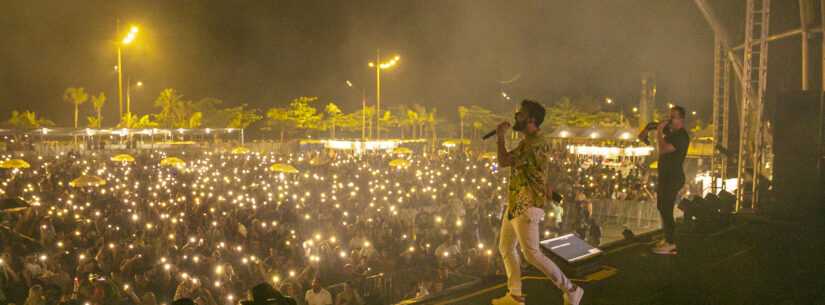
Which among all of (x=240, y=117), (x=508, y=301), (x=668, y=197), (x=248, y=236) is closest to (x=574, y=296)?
(x=508, y=301)

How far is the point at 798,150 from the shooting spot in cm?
685

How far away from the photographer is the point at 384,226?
10977mm

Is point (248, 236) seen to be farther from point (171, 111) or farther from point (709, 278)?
point (171, 111)

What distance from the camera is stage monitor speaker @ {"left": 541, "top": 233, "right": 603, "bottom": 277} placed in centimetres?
467

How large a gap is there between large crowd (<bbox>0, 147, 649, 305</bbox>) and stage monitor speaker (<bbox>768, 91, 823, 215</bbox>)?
3.63m

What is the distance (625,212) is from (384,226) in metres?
6.71

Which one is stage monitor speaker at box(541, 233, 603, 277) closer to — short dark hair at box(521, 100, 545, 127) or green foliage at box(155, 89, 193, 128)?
short dark hair at box(521, 100, 545, 127)

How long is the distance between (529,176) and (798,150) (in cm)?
491

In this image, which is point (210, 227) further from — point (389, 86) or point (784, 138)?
point (389, 86)

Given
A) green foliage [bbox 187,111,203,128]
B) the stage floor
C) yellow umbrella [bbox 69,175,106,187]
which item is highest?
green foliage [bbox 187,111,203,128]

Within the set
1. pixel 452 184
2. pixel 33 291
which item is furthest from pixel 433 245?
pixel 452 184

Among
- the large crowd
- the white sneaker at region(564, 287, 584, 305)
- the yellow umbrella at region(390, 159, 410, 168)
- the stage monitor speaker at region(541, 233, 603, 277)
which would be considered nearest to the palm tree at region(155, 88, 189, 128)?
the large crowd

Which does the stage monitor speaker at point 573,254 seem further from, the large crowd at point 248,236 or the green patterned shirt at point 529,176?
the large crowd at point 248,236

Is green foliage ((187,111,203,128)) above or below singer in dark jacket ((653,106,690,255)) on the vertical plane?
above
